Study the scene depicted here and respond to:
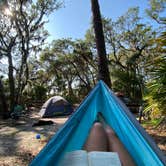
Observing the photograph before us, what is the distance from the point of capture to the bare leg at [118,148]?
7.80ft

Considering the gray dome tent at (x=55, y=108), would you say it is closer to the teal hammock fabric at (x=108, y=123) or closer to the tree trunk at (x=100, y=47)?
the tree trunk at (x=100, y=47)

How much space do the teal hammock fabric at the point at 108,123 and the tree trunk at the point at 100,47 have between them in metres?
2.08

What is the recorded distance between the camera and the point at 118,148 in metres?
2.56

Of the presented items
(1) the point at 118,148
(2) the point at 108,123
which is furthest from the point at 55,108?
(1) the point at 118,148

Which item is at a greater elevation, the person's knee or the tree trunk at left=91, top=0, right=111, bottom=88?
the tree trunk at left=91, top=0, right=111, bottom=88

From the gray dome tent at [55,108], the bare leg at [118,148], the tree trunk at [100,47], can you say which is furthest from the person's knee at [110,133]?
the gray dome tent at [55,108]

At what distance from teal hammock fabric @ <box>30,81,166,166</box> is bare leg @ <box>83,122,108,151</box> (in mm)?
197

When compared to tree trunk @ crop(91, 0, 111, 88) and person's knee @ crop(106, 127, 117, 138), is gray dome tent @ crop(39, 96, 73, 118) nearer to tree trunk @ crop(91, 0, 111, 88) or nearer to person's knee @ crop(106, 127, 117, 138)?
tree trunk @ crop(91, 0, 111, 88)

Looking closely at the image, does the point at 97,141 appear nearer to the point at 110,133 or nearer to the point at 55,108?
the point at 110,133

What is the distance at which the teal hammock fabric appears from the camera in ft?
7.41

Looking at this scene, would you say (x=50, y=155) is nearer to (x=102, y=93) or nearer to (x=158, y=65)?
(x=102, y=93)

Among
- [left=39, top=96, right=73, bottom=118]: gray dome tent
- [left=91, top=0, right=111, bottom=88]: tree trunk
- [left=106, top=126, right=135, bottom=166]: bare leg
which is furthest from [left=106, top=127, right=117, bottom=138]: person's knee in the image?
[left=39, top=96, right=73, bottom=118]: gray dome tent

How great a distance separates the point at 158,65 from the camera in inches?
166

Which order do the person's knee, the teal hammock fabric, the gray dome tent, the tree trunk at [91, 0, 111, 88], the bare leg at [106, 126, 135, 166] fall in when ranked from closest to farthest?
the teal hammock fabric < the bare leg at [106, 126, 135, 166] < the person's knee < the tree trunk at [91, 0, 111, 88] < the gray dome tent
